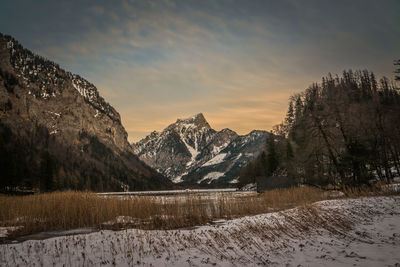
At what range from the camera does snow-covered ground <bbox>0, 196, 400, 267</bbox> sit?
6.91 meters

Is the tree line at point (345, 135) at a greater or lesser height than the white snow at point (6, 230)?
greater

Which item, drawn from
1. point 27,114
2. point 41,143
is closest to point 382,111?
point 41,143

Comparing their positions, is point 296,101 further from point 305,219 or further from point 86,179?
point 86,179

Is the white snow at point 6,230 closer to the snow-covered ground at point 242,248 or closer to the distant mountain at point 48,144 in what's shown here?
the snow-covered ground at point 242,248

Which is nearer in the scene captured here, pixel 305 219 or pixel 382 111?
pixel 305 219

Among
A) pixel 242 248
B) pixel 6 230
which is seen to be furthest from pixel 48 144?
pixel 242 248

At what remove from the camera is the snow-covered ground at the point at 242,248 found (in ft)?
22.7

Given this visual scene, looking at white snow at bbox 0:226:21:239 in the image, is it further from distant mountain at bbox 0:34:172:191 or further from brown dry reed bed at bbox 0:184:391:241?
distant mountain at bbox 0:34:172:191

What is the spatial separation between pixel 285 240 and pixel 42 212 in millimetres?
12569

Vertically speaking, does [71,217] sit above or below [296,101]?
below

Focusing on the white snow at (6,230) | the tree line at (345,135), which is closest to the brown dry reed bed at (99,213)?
the white snow at (6,230)

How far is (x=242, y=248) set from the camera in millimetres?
8047

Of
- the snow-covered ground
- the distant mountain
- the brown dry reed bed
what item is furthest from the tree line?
the distant mountain

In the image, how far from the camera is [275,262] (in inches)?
270
